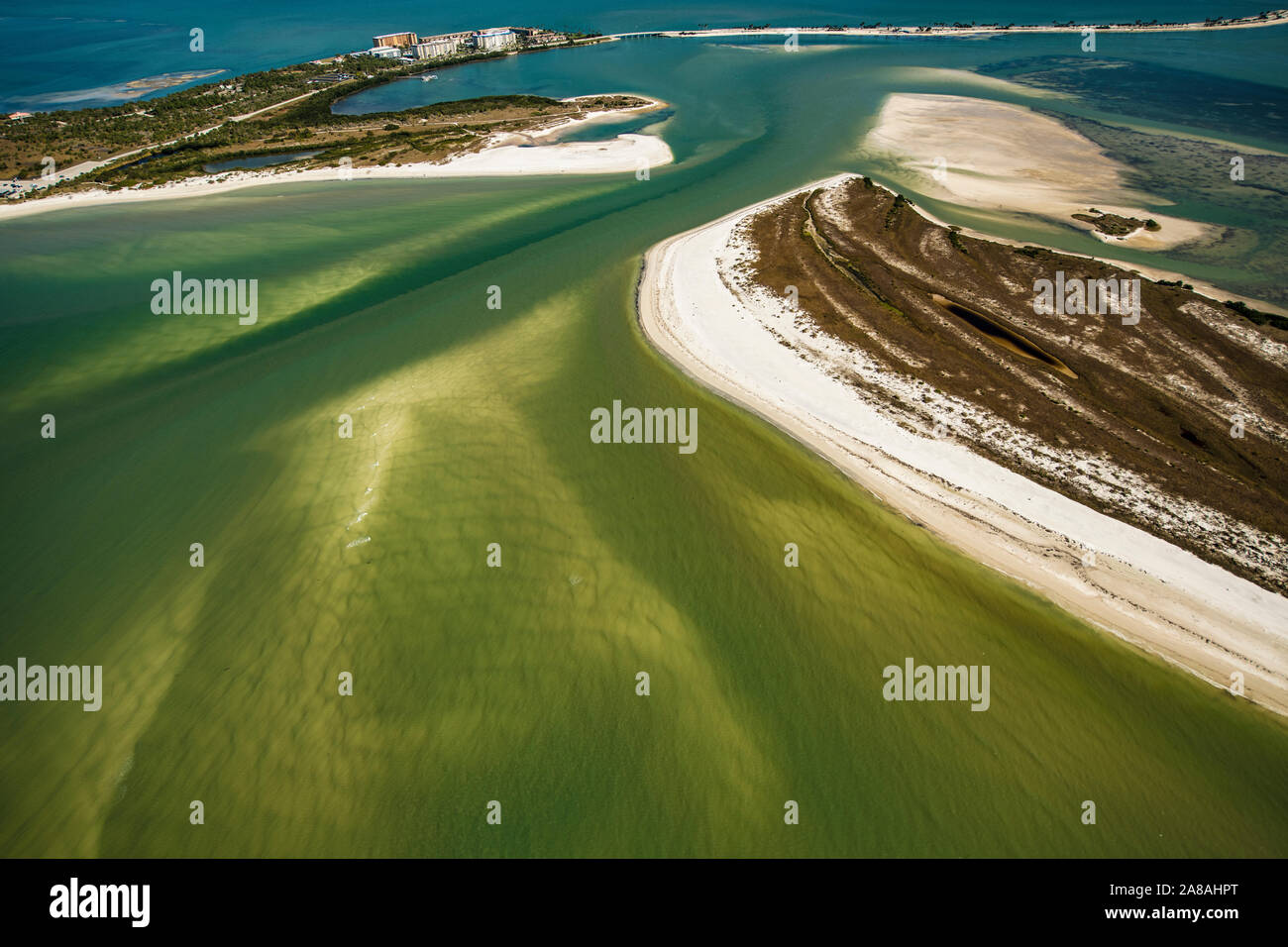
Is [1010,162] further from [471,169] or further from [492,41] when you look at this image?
[492,41]

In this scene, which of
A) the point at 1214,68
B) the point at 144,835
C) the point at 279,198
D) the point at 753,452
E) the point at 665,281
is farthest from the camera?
the point at 1214,68

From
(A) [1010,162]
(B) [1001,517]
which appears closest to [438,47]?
(A) [1010,162]

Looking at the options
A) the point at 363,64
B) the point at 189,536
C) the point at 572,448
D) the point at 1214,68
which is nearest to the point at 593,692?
the point at 572,448

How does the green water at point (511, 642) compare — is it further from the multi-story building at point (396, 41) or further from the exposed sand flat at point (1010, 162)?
the multi-story building at point (396, 41)

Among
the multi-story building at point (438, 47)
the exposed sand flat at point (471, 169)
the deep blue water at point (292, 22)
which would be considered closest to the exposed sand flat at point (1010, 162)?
the exposed sand flat at point (471, 169)

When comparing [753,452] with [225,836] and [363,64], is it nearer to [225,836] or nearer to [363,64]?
[225,836]

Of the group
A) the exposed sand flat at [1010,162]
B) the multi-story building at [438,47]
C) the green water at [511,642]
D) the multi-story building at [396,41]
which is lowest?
the green water at [511,642]

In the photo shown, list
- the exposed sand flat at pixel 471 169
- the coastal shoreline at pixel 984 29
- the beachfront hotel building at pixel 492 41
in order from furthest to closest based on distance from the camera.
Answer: the beachfront hotel building at pixel 492 41
the coastal shoreline at pixel 984 29
the exposed sand flat at pixel 471 169
